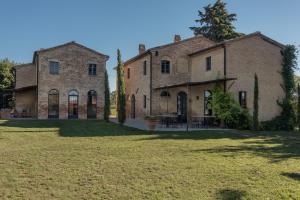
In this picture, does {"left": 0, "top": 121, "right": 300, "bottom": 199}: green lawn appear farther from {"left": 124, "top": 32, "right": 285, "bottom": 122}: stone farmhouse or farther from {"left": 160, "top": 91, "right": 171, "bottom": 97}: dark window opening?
{"left": 160, "top": 91, "right": 171, "bottom": 97}: dark window opening

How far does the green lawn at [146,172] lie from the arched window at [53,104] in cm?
1758

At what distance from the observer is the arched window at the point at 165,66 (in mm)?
25391

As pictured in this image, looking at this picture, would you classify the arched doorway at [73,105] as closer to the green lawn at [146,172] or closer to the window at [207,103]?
the window at [207,103]

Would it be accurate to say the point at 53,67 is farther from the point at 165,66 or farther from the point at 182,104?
the point at 182,104

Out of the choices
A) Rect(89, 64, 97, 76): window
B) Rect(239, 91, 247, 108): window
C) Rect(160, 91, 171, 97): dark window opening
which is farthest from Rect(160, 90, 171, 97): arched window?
Rect(89, 64, 97, 76): window

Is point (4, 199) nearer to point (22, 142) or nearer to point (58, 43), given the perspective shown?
point (22, 142)

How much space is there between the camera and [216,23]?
4034cm

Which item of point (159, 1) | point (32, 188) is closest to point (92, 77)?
point (159, 1)

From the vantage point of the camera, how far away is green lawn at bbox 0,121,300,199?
5.93 metres

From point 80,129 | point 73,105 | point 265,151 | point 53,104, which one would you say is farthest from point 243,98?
point 53,104

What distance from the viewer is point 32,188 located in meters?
6.07

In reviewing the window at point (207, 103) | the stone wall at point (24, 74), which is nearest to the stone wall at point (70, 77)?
the stone wall at point (24, 74)

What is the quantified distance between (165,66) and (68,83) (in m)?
10.1

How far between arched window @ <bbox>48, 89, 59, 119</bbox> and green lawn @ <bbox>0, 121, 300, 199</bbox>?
1758 cm
